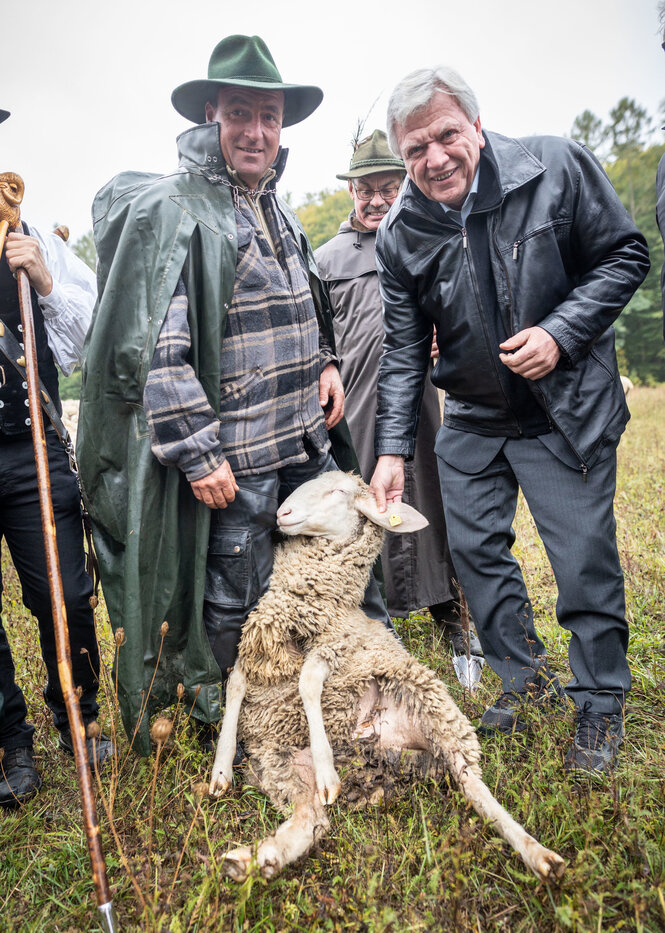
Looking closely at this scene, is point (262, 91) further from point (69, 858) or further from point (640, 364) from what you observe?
point (640, 364)

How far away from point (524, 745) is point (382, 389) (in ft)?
5.69

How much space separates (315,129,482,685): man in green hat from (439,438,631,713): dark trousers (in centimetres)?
73

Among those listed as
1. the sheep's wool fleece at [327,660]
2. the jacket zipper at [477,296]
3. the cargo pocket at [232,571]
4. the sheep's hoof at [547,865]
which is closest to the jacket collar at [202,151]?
the jacket zipper at [477,296]

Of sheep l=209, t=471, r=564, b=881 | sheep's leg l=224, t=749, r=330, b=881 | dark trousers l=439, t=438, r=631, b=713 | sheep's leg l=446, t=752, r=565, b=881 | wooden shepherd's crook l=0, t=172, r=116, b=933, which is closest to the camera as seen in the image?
wooden shepherd's crook l=0, t=172, r=116, b=933

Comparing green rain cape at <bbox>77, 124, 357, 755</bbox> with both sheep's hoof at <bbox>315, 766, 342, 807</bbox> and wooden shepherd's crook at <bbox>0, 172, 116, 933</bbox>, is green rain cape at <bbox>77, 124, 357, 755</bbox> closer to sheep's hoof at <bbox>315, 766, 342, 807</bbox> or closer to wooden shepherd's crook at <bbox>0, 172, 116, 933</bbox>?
wooden shepherd's crook at <bbox>0, 172, 116, 933</bbox>

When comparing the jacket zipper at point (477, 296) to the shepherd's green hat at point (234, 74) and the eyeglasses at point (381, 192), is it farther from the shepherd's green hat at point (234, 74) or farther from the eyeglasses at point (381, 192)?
the eyeglasses at point (381, 192)

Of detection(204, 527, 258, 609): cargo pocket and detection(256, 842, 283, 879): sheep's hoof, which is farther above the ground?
detection(204, 527, 258, 609): cargo pocket

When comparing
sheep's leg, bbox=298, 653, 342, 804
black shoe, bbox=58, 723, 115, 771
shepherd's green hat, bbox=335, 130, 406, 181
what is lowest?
black shoe, bbox=58, 723, 115, 771

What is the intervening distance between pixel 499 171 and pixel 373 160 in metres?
1.93

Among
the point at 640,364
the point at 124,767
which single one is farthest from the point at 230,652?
the point at 640,364

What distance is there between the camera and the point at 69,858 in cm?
222

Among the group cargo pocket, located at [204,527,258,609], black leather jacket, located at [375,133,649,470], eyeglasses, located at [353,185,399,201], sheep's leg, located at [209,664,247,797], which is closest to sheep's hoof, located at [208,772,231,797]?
sheep's leg, located at [209,664,247,797]

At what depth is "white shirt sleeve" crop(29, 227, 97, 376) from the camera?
2793 millimetres

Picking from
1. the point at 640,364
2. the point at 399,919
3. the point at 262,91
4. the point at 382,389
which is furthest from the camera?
the point at 640,364
